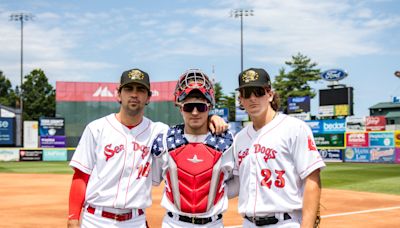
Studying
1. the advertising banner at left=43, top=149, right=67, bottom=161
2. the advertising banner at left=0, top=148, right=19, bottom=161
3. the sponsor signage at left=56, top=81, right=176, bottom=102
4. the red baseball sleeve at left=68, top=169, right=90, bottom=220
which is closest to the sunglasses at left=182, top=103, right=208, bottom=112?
the red baseball sleeve at left=68, top=169, right=90, bottom=220

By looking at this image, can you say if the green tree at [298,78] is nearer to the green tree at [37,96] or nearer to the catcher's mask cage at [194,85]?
the green tree at [37,96]

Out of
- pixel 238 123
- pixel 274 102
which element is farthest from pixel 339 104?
pixel 274 102

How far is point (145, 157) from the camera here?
398cm

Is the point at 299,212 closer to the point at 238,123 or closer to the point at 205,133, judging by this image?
the point at 205,133

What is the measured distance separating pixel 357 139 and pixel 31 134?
1166 inches

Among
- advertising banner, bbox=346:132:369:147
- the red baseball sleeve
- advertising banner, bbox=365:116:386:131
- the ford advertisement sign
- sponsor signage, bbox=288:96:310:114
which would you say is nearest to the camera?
the red baseball sleeve

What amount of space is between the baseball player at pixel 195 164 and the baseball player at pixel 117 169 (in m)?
0.27

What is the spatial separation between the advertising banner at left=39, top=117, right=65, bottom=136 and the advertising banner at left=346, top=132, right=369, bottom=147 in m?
26.7

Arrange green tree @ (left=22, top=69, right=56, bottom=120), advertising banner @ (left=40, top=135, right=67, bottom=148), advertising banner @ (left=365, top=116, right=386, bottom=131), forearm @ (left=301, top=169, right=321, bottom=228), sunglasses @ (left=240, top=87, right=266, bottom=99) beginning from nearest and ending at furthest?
forearm @ (left=301, top=169, right=321, bottom=228), sunglasses @ (left=240, top=87, right=266, bottom=99), advertising banner @ (left=40, top=135, right=67, bottom=148), advertising banner @ (left=365, top=116, right=386, bottom=131), green tree @ (left=22, top=69, right=56, bottom=120)

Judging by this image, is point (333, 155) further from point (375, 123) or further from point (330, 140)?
point (375, 123)

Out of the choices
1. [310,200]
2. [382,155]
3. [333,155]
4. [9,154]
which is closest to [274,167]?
[310,200]

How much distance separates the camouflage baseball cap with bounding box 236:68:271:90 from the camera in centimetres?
361

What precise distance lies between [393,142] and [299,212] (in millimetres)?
34021

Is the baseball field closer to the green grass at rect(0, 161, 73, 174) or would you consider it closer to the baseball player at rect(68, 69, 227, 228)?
the baseball player at rect(68, 69, 227, 228)
